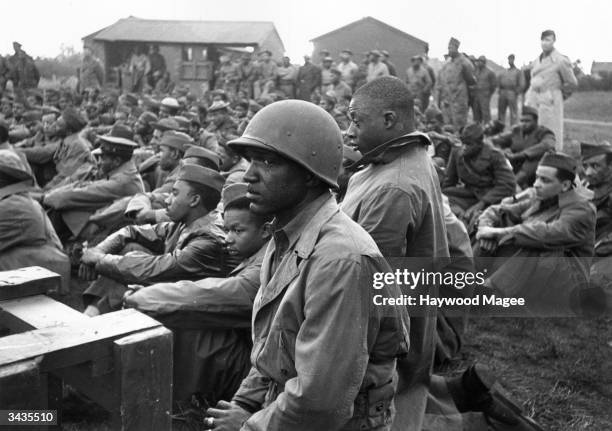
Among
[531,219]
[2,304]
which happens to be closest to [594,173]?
[531,219]

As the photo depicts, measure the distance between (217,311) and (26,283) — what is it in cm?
125

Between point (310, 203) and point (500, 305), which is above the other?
point (310, 203)

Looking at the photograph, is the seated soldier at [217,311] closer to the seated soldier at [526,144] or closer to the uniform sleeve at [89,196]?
the uniform sleeve at [89,196]

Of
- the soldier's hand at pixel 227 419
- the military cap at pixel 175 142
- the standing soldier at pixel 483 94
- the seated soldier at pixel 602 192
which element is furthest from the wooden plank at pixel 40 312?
the standing soldier at pixel 483 94

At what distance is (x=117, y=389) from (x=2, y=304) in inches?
32.1

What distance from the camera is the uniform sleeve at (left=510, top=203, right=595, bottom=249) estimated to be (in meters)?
5.99

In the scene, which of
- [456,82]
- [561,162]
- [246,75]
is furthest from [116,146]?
[246,75]

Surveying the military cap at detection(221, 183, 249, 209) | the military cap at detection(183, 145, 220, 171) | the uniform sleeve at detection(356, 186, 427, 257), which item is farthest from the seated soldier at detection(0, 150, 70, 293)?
the uniform sleeve at detection(356, 186, 427, 257)

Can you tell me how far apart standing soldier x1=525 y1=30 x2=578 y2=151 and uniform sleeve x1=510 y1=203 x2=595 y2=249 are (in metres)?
6.61

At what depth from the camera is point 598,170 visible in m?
7.04

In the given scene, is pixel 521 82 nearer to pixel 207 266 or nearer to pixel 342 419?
pixel 207 266

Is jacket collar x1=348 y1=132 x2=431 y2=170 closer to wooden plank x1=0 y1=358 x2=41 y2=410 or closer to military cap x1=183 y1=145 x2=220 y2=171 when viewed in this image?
wooden plank x1=0 y1=358 x2=41 y2=410

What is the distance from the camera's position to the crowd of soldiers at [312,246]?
2.16 m

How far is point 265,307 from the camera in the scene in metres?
2.36
